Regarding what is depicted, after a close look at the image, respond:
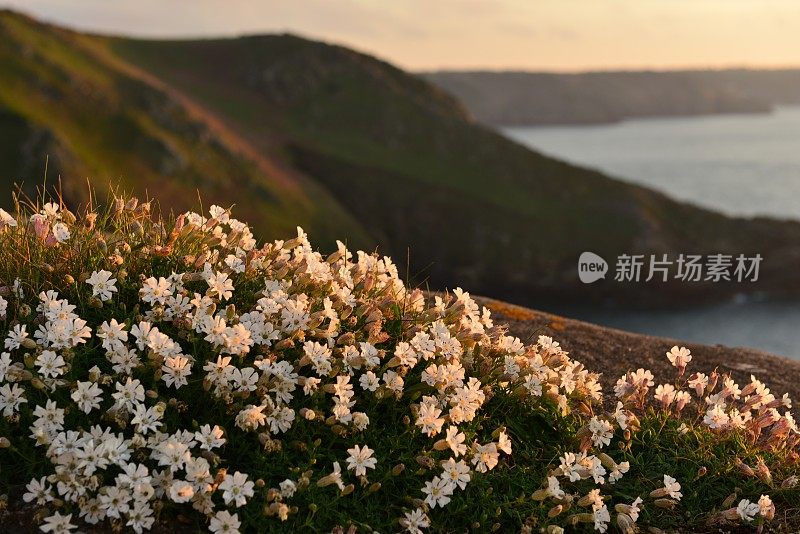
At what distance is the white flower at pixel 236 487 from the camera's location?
4840 mm

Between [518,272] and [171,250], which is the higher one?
[171,250]

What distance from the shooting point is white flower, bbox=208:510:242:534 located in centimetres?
482

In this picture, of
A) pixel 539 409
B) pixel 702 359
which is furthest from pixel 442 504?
pixel 702 359

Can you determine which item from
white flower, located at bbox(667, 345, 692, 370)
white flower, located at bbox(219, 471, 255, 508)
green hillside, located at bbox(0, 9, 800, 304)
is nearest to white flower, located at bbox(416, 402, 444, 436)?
white flower, located at bbox(219, 471, 255, 508)

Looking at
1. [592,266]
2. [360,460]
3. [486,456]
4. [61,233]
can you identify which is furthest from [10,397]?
[592,266]

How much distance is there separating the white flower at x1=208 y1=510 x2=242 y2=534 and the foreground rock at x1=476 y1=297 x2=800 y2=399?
14.9 feet

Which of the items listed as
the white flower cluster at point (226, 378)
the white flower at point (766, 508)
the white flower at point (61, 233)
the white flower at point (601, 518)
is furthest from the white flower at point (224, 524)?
the white flower at point (766, 508)

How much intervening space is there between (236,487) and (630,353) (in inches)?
229

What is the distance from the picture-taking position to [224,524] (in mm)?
4871

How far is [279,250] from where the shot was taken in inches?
277

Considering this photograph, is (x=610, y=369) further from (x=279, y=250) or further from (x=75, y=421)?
(x=75, y=421)

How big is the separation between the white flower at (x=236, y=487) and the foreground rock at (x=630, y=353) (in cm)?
444

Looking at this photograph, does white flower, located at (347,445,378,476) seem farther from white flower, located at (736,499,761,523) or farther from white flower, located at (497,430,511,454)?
white flower, located at (736,499,761,523)

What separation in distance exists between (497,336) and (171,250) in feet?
9.62
